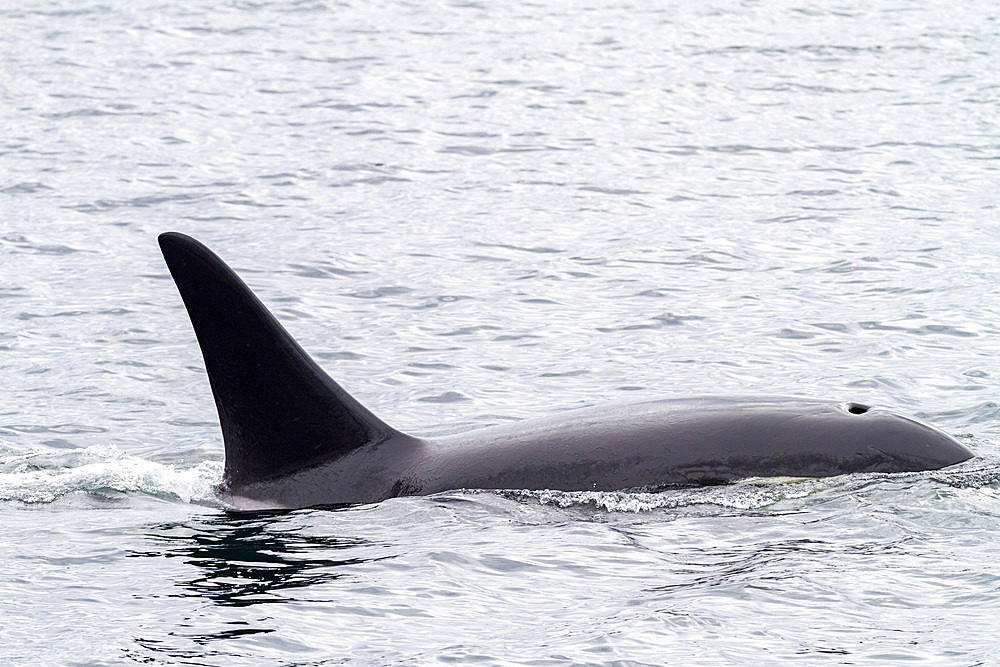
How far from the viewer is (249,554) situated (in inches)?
340

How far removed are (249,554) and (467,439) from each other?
1.64 metres

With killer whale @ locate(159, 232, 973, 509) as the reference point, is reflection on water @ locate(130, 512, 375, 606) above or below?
below

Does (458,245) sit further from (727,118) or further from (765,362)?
(727,118)

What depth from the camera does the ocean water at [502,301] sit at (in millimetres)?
7805

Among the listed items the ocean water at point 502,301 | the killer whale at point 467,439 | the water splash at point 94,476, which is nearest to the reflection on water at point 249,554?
the ocean water at point 502,301

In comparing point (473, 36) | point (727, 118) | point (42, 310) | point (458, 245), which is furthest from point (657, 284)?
point (473, 36)

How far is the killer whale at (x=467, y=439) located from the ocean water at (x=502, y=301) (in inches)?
6.2

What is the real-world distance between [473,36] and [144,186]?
1746 cm

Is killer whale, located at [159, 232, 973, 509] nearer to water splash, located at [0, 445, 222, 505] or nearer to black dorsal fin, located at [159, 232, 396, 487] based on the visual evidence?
black dorsal fin, located at [159, 232, 396, 487]

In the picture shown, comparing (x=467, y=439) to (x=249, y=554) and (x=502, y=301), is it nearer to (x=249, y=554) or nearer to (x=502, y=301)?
(x=249, y=554)

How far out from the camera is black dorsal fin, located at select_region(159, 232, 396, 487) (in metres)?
8.97

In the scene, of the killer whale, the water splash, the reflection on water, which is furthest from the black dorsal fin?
the water splash

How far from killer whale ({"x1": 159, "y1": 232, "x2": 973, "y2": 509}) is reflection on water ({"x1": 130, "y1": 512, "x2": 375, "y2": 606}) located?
0.30m

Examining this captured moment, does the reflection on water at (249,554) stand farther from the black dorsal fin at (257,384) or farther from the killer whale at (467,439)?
the black dorsal fin at (257,384)
